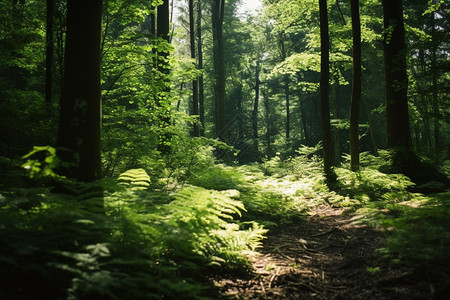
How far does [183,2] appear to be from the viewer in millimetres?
24125

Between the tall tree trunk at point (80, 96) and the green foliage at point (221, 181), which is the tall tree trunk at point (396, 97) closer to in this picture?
the green foliage at point (221, 181)

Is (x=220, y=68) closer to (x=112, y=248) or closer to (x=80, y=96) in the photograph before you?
(x=80, y=96)

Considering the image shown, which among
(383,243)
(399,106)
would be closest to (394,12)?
(399,106)

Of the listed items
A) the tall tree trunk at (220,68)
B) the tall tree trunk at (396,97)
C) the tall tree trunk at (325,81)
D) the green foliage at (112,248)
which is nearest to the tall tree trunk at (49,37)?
the green foliage at (112,248)

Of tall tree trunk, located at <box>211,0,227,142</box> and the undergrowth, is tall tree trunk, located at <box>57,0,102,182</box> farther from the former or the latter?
tall tree trunk, located at <box>211,0,227,142</box>

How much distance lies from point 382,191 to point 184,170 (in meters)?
5.77

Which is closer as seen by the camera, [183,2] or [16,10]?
[16,10]

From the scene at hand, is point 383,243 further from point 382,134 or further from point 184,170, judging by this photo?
point 382,134

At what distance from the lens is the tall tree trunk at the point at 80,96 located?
3656 millimetres

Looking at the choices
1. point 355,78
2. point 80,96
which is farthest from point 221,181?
point 355,78

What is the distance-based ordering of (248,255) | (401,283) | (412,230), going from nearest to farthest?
(401,283), (412,230), (248,255)

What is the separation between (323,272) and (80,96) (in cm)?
397

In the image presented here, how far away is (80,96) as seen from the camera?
369 centimetres

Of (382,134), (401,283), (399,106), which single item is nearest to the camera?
(401,283)
